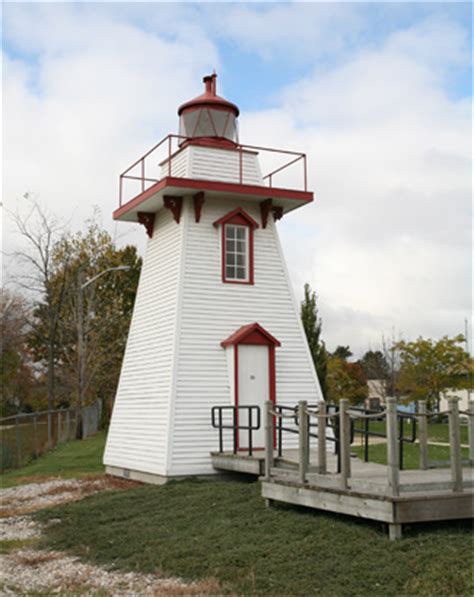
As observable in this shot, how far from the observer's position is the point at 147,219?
1964 centimetres

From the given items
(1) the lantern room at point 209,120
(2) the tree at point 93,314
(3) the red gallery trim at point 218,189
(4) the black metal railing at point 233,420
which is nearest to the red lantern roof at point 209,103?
(1) the lantern room at point 209,120

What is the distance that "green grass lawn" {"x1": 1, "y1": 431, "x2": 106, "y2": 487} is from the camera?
66.4 ft

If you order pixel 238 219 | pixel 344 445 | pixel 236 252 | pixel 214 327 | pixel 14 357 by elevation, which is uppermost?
pixel 238 219

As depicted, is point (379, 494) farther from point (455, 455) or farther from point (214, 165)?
point (214, 165)

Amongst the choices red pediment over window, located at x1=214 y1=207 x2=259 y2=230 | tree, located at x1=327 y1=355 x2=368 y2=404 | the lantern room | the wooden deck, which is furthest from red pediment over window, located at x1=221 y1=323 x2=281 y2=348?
tree, located at x1=327 y1=355 x2=368 y2=404

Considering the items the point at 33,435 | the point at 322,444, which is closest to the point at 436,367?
the point at 33,435

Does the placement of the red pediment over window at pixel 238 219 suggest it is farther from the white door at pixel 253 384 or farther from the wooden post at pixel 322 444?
the wooden post at pixel 322 444

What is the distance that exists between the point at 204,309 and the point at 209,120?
4966 mm

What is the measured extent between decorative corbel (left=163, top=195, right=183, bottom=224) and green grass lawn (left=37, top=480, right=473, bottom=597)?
6952 millimetres

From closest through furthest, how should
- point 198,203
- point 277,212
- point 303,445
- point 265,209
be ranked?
point 303,445 → point 198,203 → point 265,209 → point 277,212

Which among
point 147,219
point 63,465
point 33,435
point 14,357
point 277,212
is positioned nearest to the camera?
point 277,212

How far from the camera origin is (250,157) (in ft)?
62.3

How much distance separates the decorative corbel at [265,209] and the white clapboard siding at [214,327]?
0.14 m

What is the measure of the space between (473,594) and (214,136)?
13.8 m
